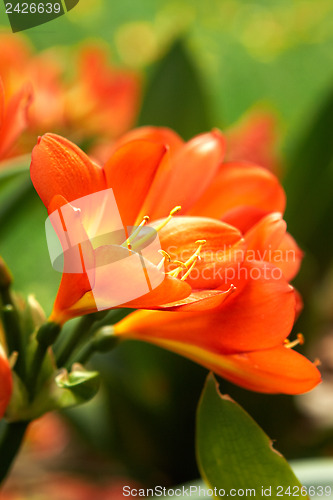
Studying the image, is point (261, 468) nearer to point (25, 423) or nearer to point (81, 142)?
point (25, 423)

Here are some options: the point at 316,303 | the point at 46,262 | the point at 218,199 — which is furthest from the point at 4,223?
the point at 316,303

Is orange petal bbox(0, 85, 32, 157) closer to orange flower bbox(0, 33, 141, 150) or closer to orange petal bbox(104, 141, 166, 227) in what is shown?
orange petal bbox(104, 141, 166, 227)

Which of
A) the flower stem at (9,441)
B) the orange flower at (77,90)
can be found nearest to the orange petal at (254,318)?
the flower stem at (9,441)

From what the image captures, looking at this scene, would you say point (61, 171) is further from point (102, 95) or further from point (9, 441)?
point (102, 95)

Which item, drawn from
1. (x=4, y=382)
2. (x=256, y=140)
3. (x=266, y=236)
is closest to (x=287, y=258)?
(x=266, y=236)

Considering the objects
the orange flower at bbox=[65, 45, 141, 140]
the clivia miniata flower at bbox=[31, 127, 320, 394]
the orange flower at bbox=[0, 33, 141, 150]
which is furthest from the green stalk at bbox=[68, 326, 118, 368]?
the orange flower at bbox=[65, 45, 141, 140]

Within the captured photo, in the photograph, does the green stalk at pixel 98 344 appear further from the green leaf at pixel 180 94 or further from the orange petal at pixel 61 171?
the green leaf at pixel 180 94
